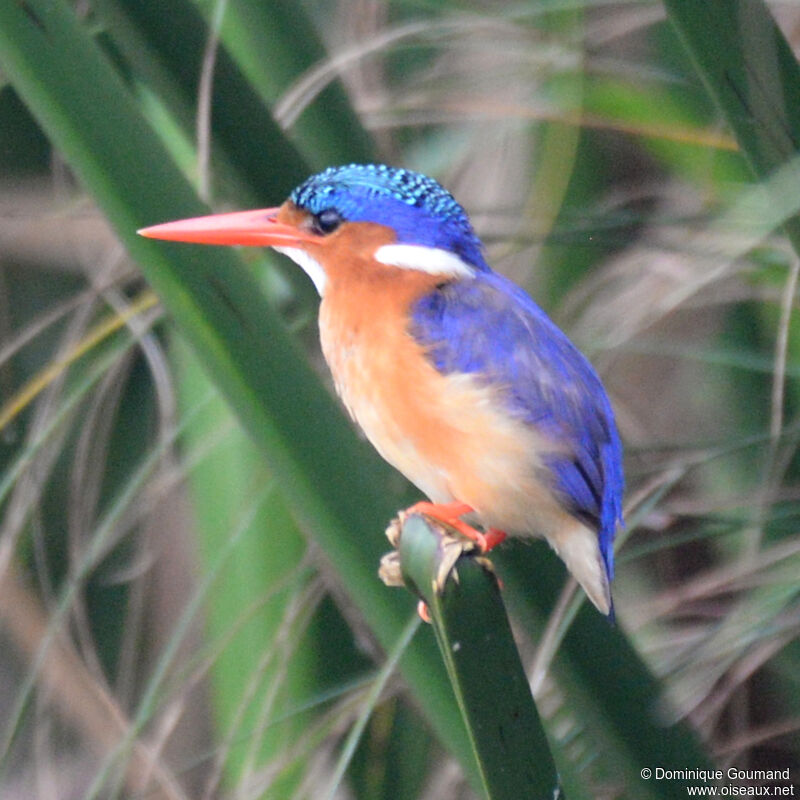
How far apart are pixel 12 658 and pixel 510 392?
1.52m

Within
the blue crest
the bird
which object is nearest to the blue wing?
the bird

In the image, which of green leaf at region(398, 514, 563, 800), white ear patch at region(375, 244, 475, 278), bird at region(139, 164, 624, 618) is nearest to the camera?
green leaf at region(398, 514, 563, 800)

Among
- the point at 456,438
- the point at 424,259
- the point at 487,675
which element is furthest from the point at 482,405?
the point at 487,675

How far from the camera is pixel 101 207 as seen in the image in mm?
905

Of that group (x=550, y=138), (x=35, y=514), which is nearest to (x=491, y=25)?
(x=550, y=138)

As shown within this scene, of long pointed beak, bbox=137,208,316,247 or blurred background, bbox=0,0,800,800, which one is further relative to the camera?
blurred background, bbox=0,0,800,800

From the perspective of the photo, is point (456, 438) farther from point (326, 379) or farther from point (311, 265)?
point (326, 379)

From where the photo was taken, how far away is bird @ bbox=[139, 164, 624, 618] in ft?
3.32

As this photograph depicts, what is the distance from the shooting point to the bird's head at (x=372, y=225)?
1.10m

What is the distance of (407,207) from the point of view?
114cm

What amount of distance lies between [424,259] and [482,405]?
7.8 inches

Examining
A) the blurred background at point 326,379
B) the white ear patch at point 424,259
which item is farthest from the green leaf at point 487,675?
the white ear patch at point 424,259

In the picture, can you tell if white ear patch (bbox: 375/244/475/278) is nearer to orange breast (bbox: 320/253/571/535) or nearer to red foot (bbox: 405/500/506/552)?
orange breast (bbox: 320/253/571/535)

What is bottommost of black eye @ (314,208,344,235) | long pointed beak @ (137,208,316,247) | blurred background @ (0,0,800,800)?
blurred background @ (0,0,800,800)
